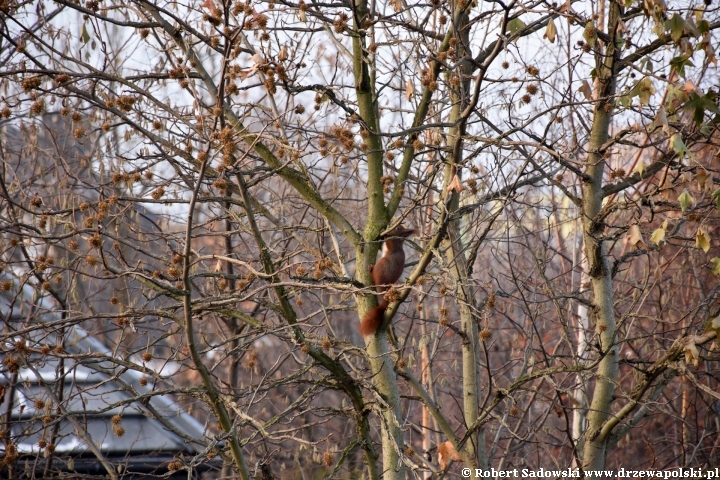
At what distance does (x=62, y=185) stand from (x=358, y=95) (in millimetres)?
3029

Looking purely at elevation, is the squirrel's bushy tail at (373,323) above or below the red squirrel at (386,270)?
below

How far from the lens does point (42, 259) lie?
11.7ft

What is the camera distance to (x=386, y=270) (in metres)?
5.56

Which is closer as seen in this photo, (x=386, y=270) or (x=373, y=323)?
(x=373, y=323)

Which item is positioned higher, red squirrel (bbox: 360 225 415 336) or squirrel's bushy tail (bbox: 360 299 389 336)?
red squirrel (bbox: 360 225 415 336)

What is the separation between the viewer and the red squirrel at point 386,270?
479 cm

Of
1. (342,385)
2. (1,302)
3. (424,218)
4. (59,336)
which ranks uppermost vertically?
(424,218)

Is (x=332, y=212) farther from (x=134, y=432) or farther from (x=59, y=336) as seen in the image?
(x=134, y=432)

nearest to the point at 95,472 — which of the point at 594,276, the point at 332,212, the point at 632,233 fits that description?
the point at 332,212

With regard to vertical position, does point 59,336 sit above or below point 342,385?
above

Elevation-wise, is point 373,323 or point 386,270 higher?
point 386,270

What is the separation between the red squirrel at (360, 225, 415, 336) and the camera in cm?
479

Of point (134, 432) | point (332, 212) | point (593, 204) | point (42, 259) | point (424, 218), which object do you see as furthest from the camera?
point (424, 218)

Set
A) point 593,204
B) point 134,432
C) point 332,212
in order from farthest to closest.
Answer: point 134,432 → point 593,204 → point 332,212
